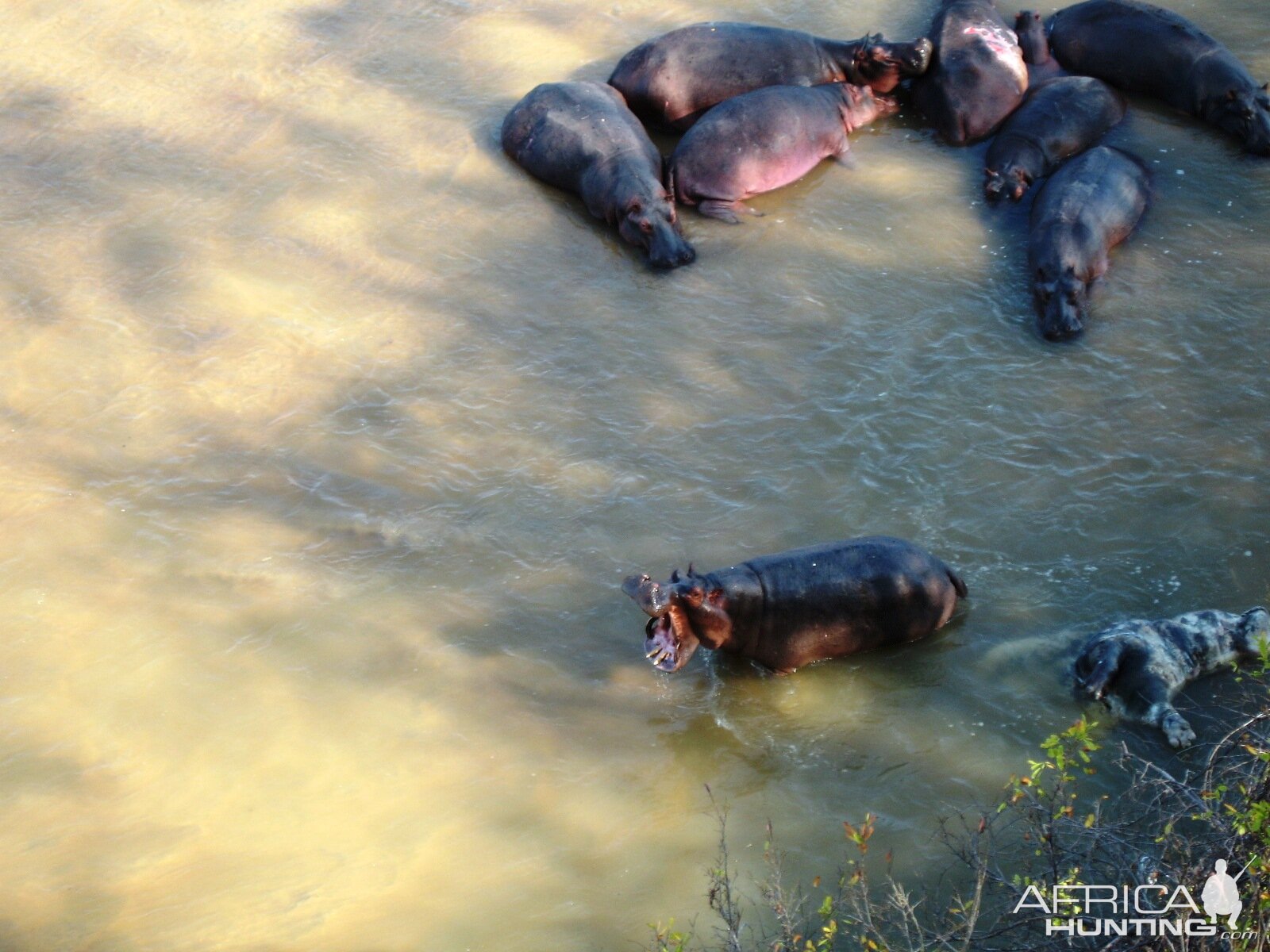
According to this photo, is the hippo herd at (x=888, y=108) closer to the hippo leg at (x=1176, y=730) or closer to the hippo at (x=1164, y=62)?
the hippo at (x=1164, y=62)

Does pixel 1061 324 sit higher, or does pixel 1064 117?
pixel 1064 117

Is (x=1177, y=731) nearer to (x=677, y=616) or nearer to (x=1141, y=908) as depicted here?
(x=1141, y=908)

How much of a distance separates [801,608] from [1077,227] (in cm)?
367

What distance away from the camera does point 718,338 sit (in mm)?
7688

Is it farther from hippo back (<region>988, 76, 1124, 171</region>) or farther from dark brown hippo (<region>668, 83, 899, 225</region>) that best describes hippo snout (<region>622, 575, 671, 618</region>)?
hippo back (<region>988, 76, 1124, 171</region>)

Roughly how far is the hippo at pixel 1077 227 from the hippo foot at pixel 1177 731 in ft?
9.53

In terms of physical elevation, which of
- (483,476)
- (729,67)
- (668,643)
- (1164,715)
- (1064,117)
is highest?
(1064,117)

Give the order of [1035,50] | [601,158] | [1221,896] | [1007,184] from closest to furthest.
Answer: [1221,896] < [1007,184] < [601,158] < [1035,50]

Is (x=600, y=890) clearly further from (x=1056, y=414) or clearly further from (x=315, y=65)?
(x=315, y=65)

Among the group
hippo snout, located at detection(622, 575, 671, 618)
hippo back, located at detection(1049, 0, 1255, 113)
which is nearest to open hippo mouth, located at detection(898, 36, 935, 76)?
hippo back, located at detection(1049, 0, 1255, 113)

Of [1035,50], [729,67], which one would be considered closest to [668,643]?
[729,67]

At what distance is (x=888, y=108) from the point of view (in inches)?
377

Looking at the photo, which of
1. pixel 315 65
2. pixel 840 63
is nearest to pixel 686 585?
pixel 840 63

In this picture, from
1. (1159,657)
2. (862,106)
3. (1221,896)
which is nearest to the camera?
(1221,896)
